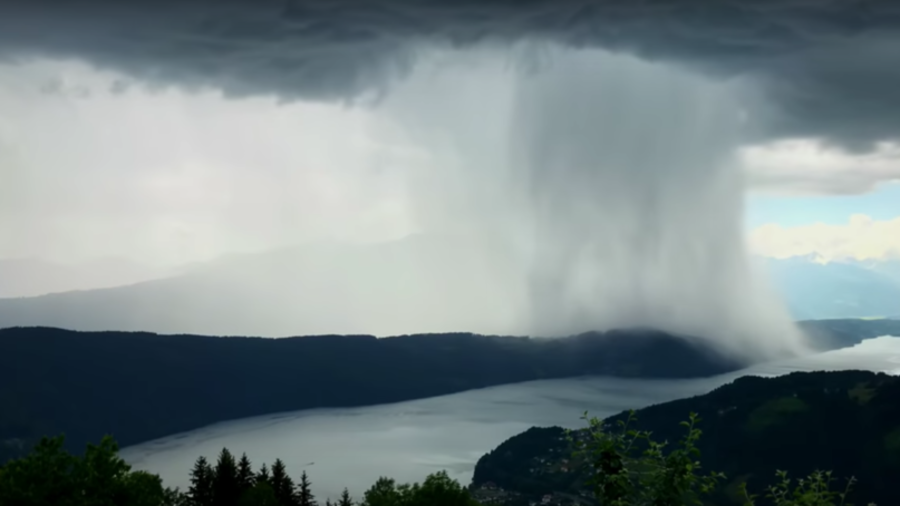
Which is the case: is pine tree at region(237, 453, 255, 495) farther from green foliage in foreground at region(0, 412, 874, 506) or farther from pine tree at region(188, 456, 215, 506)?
pine tree at region(188, 456, 215, 506)

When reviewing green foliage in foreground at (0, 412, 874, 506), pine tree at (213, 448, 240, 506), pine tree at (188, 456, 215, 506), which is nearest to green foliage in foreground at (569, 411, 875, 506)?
green foliage in foreground at (0, 412, 874, 506)

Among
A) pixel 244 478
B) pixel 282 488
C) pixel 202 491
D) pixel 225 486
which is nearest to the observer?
pixel 225 486

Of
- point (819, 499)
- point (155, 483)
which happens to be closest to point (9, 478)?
point (155, 483)

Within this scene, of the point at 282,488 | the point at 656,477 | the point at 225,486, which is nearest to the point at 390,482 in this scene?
the point at 282,488

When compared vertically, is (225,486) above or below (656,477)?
below

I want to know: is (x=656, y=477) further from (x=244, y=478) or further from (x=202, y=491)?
(x=244, y=478)

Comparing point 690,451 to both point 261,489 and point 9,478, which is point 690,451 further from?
point 261,489

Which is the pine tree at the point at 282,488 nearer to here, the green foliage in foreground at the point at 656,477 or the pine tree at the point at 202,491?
the pine tree at the point at 202,491
